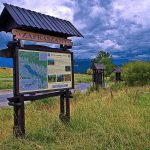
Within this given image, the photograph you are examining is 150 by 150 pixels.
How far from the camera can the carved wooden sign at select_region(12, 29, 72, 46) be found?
8.25 metres

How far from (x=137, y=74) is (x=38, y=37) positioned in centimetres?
2473

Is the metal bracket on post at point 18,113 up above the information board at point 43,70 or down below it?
below

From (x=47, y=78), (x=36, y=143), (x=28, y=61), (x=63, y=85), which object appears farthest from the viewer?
(x=63, y=85)

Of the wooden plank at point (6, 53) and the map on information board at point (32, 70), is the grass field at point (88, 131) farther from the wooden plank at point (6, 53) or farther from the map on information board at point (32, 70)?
the wooden plank at point (6, 53)

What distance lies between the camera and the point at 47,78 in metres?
8.99

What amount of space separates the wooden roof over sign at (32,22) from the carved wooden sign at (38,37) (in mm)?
102

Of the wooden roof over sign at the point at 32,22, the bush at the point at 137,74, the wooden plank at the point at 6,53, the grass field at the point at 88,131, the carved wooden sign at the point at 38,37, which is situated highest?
the wooden roof over sign at the point at 32,22

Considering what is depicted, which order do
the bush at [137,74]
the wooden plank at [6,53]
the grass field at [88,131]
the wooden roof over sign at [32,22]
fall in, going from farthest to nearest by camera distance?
the bush at [137,74]
the wooden roof over sign at [32,22]
the wooden plank at [6,53]
the grass field at [88,131]

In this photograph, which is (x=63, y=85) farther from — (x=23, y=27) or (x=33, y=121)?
(x=23, y=27)

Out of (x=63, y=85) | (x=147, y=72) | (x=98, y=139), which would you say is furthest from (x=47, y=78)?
(x=147, y=72)

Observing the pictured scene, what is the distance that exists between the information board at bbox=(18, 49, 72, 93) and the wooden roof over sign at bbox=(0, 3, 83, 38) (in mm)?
550

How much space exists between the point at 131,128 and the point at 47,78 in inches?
96.6

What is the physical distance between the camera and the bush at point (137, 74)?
32.9m

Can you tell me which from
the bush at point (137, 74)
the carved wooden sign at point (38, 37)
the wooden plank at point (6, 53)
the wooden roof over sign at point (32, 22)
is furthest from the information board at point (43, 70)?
the bush at point (137, 74)
